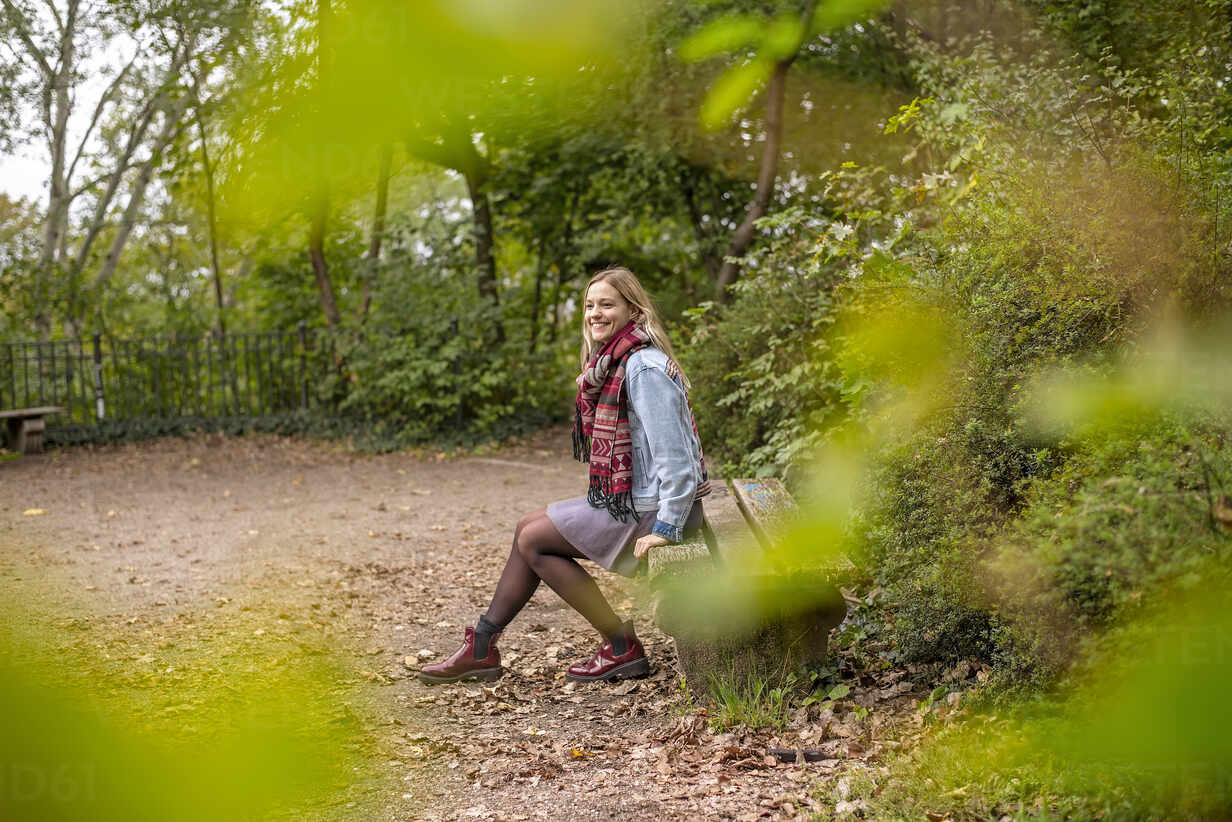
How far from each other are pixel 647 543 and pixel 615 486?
26cm

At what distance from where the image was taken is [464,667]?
4371mm

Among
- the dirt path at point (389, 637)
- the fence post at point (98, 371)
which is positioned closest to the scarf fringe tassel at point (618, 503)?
the dirt path at point (389, 637)

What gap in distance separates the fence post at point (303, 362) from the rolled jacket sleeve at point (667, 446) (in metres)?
10.3

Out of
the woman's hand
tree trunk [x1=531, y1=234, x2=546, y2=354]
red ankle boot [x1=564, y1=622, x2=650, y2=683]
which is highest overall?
tree trunk [x1=531, y1=234, x2=546, y2=354]

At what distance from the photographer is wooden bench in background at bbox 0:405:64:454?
39.3 feet

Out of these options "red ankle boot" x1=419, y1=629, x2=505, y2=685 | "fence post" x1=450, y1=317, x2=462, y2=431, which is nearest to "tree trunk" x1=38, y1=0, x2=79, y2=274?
"fence post" x1=450, y1=317, x2=462, y2=431

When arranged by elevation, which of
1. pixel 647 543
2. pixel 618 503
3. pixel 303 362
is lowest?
pixel 647 543

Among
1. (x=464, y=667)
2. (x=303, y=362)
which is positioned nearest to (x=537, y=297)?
(x=303, y=362)

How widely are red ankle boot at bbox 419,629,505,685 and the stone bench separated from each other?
0.93 m

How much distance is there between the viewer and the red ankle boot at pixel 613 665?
4359 mm

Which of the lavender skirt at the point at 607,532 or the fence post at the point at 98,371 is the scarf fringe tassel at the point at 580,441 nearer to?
the lavender skirt at the point at 607,532

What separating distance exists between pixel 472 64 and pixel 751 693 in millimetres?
3308

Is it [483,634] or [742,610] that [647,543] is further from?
[483,634]

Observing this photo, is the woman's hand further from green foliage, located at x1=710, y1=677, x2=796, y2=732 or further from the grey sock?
the grey sock
